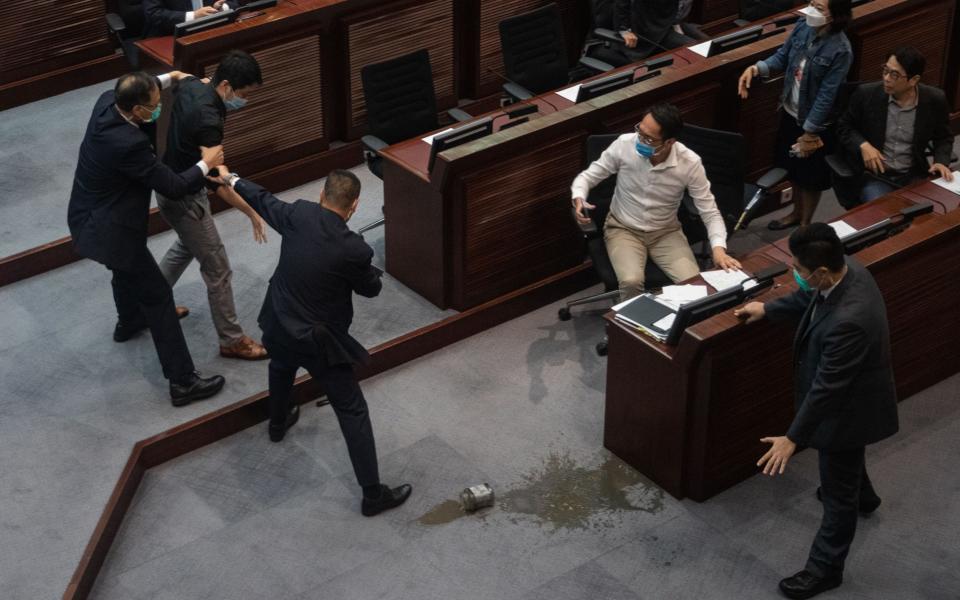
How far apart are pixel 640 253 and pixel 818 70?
1.19m

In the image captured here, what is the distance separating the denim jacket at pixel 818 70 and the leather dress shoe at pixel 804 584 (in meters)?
2.26

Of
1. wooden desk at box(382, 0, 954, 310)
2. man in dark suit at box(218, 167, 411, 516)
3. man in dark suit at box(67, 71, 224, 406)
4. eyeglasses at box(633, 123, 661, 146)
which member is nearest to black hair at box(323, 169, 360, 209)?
man in dark suit at box(218, 167, 411, 516)

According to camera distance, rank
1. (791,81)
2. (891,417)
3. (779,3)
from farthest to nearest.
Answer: (779,3) < (791,81) < (891,417)

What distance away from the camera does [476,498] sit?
5.19 meters

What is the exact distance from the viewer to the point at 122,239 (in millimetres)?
5250

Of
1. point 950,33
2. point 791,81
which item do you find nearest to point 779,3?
point 950,33

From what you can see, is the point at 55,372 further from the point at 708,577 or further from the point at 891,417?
the point at 891,417

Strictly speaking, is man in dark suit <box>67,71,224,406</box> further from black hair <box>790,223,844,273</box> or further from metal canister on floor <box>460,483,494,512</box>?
black hair <box>790,223,844,273</box>

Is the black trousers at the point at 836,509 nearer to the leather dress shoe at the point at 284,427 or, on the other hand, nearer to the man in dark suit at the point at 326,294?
the man in dark suit at the point at 326,294

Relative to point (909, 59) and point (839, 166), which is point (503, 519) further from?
point (909, 59)

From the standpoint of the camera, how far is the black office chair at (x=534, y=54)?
22.8 ft

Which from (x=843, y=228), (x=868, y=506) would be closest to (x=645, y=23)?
(x=843, y=228)

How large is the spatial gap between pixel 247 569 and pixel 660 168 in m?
2.25

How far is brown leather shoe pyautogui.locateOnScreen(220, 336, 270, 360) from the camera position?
230 inches
